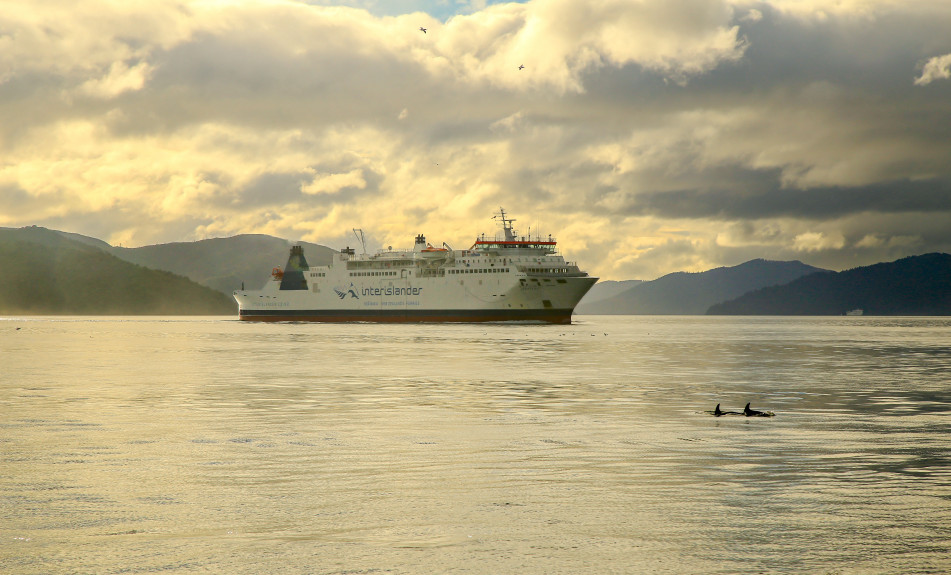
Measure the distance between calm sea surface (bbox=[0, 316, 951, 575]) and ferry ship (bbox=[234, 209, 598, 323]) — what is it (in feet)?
310

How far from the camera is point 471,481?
12.9 metres

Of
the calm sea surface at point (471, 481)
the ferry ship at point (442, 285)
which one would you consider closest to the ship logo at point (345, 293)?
the ferry ship at point (442, 285)

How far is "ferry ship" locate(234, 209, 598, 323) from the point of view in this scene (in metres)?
124

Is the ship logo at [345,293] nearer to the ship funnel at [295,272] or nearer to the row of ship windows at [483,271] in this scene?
the ship funnel at [295,272]

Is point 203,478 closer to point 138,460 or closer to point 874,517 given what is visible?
point 138,460

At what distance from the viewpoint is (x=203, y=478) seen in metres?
13.2

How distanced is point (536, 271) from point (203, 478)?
11344 centimetres

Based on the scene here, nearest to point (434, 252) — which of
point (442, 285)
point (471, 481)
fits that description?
point (442, 285)

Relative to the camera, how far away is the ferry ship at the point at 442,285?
407 feet

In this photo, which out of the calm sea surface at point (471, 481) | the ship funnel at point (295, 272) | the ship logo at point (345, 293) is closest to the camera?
the calm sea surface at point (471, 481)

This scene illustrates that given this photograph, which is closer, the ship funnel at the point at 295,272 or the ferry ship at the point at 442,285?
the ferry ship at the point at 442,285

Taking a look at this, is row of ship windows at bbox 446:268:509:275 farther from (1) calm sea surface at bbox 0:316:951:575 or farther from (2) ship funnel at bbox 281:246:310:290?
(1) calm sea surface at bbox 0:316:951:575

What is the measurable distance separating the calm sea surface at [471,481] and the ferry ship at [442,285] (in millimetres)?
94536

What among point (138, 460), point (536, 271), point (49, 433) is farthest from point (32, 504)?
point (536, 271)
